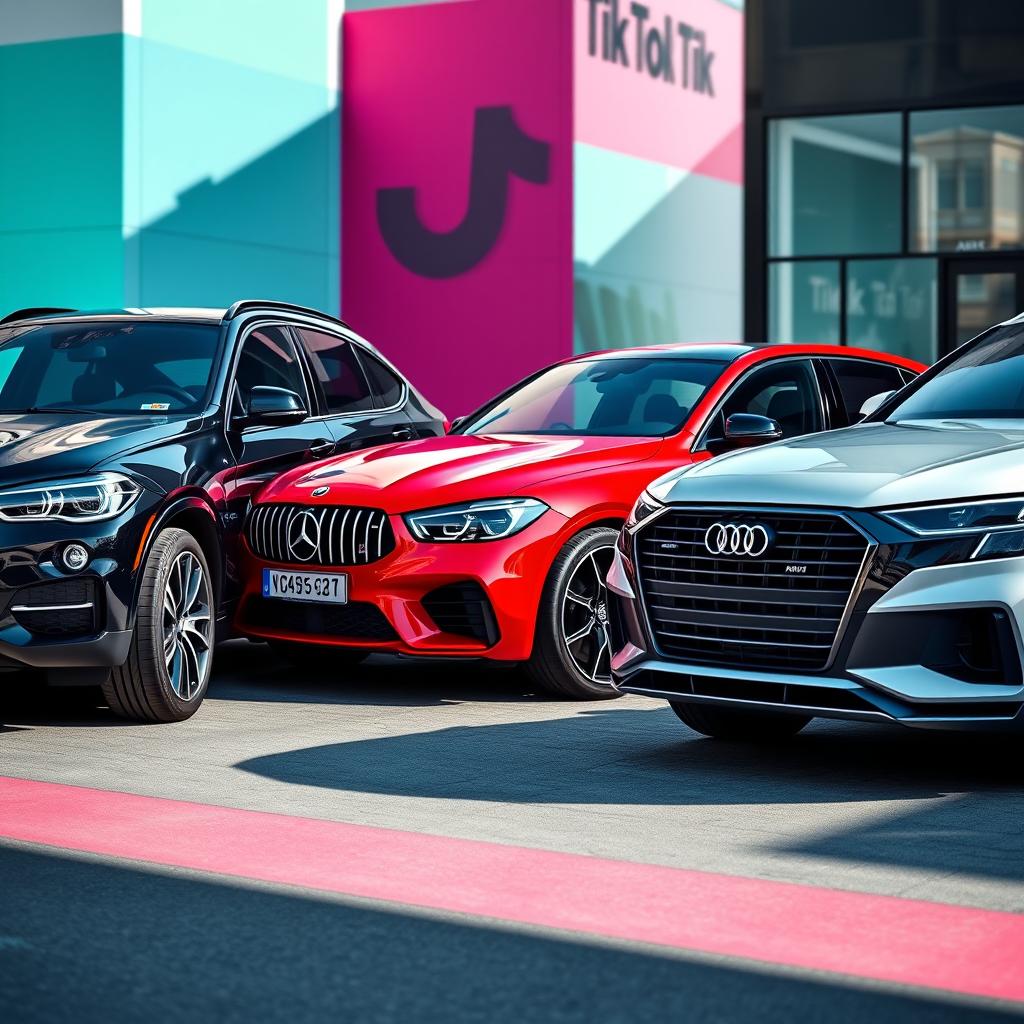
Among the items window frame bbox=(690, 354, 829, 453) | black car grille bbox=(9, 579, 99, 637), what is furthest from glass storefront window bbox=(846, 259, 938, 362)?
black car grille bbox=(9, 579, 99, 637)

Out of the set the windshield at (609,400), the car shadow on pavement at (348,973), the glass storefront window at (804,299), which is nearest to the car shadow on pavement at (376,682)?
the windshield at (609,400)

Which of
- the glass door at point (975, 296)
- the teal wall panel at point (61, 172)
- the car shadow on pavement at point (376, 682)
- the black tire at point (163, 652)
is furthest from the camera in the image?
the glass door at point (975, 296)

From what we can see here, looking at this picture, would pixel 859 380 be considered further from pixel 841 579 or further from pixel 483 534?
pixel 841 579

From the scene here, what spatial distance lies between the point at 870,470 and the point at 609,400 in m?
3.32

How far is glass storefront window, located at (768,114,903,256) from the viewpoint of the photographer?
21.3m

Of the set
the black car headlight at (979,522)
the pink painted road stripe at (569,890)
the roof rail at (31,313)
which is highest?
the roof rail at (31,313)

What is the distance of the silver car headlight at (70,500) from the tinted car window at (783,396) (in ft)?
10.5

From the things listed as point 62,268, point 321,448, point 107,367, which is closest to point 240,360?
point 107,367

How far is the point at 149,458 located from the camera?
316 inches

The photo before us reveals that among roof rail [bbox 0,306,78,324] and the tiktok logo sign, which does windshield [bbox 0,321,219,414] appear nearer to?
roof rail [bbox 0,306,78,324]

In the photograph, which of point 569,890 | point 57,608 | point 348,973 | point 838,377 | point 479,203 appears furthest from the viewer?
point 479,203

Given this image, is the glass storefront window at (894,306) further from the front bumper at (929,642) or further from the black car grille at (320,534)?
the front bumper at (929,642)

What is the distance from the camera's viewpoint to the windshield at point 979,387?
737 cm

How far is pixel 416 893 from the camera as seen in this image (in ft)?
16.6
